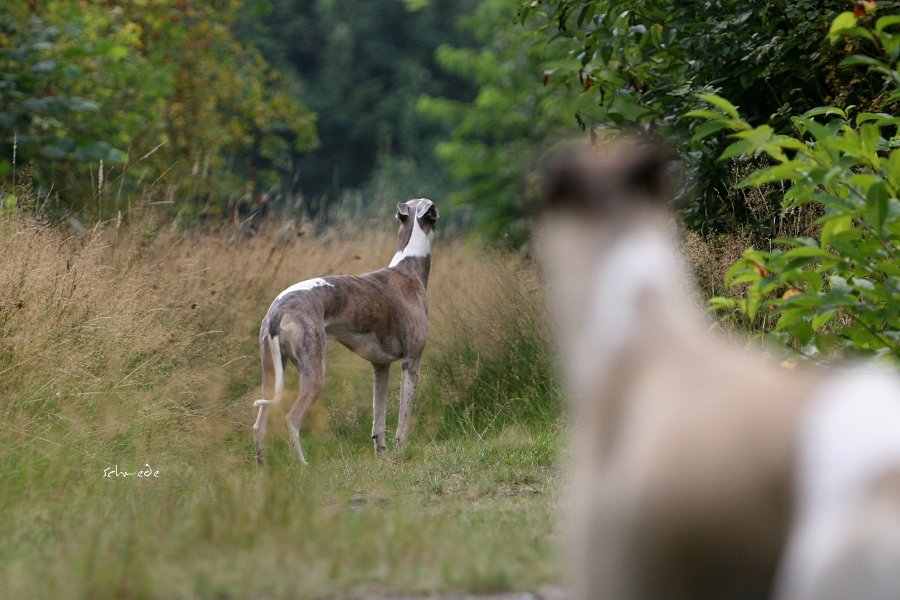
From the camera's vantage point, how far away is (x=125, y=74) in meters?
15.3

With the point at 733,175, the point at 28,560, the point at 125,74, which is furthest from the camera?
the point at 125,74

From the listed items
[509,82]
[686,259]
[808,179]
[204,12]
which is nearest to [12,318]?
[686,259]

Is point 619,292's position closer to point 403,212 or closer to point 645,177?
point 645,177

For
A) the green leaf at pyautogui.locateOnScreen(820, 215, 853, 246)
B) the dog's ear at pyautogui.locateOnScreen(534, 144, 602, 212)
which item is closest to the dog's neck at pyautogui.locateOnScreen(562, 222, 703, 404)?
the dog's ear at pyautogui.locateOnScreen(534, 144, 602, 212)

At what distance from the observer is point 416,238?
8266 millimetres

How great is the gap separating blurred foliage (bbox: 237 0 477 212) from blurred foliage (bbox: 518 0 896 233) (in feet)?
90.0

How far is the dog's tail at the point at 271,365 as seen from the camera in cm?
690

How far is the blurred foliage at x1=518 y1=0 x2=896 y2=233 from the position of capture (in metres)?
7.36

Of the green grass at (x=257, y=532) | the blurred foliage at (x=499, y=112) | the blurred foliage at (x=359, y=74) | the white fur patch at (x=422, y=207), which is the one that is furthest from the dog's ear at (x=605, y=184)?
the blurred foliage at (x=359, y=74)

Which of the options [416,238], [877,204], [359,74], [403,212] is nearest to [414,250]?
[416,238]

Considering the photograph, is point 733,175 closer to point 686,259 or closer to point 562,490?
point 686,259

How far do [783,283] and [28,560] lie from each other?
2971 millimetres

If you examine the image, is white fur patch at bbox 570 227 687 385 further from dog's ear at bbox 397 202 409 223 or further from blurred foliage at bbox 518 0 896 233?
dog's ear at bbox 397 202 409 223

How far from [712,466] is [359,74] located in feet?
123
